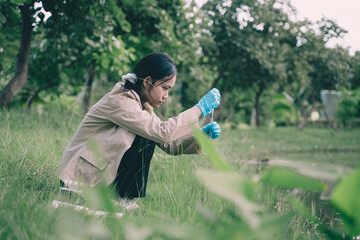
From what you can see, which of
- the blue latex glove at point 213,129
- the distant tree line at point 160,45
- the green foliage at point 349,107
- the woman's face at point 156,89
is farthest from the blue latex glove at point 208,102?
the green foliage at point 349,107

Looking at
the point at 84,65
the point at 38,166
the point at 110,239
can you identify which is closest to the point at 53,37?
the point at 84,65

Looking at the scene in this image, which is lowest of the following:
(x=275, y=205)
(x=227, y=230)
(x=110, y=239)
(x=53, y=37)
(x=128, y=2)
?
(x=275, y=205)

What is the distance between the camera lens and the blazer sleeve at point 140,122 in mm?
2021

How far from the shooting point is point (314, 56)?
9930mm

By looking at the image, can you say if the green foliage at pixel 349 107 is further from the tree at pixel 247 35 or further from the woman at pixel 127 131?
the woman at pixel 127 131

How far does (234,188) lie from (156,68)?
169 cm

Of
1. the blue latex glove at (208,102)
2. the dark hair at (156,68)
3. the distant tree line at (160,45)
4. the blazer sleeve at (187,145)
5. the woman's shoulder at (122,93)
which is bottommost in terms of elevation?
the blazer sleeve at (187,145)

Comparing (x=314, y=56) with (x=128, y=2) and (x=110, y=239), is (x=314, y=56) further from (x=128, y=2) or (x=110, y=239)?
(x=110, y=239)

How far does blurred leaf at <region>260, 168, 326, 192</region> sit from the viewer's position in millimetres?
669

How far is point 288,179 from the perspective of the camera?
68 cm

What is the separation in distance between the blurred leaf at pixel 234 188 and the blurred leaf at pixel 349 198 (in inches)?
6.4

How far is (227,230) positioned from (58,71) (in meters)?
4.98

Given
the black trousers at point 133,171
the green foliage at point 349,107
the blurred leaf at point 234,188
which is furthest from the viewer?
the green foliage at point 349,107

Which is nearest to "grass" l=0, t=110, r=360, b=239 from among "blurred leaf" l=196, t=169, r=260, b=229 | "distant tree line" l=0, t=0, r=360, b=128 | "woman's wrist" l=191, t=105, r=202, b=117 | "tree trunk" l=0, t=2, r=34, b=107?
"blurred leaf" l=196, t=169, r=260, b=229
